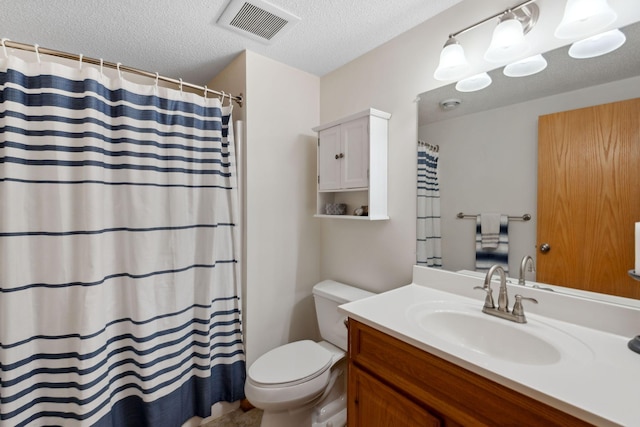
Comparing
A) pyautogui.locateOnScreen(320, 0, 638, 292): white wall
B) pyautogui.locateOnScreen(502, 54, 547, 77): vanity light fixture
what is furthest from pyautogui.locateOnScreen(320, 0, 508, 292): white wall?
pyautogui.locateOnScreen(502, 54, 547, 77): vanity light fixture

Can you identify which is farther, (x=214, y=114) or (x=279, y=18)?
(x=214, y=114)

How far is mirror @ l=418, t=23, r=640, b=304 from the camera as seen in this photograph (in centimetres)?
99

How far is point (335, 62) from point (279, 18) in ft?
1.80

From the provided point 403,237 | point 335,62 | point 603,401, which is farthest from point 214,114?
point 603,401

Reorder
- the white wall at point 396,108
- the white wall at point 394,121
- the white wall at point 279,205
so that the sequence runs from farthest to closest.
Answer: the white wall at point 279,205
the white wall at point 394,121
the white wall at point 396,108

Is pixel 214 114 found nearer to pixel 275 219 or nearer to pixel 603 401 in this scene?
pixel 275 219

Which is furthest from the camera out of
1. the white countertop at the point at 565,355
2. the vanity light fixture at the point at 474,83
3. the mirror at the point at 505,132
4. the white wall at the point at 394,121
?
the white wall at the point at 394,121

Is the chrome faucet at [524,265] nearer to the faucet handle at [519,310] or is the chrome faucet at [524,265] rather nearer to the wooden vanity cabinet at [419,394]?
the faucet handle at [519,310]

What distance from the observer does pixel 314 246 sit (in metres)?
2.12

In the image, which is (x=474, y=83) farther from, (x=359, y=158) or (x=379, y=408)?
(x=379, y=408)

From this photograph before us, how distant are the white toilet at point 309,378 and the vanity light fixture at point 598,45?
4.67ft

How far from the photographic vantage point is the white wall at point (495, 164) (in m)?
1.10

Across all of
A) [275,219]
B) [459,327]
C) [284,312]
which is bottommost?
[284,312]

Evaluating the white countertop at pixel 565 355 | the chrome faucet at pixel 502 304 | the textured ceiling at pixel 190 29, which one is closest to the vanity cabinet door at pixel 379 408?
the white countertop at pixel 565 355
